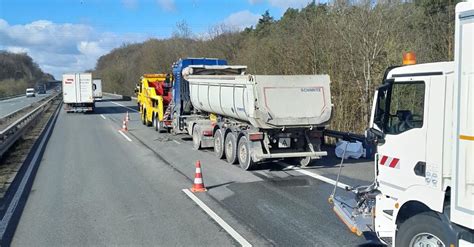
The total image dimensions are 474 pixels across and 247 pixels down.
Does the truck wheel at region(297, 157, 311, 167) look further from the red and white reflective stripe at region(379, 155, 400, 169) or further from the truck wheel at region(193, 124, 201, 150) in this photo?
the red and white reflective stripe at region(379, 155, 400, 169)

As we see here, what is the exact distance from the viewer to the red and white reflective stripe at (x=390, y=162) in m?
5.46

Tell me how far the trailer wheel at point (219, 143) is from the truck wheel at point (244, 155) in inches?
57.1

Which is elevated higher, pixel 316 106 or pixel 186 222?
pixel 316 106

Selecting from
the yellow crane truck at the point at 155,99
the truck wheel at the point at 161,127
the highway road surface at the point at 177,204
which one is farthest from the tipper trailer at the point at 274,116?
the yellow crane truck at the point at 155,99

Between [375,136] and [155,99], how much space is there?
2009 cm

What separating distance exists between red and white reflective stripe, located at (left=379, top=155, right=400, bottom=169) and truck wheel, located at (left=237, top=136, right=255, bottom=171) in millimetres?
6804

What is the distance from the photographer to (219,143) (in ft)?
48.7

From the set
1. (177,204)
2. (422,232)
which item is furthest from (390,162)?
(177,204)

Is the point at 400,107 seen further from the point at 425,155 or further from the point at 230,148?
the point at 230,148

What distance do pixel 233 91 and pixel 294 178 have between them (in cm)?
324

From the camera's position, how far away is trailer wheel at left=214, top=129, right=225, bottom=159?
1462 centimetres

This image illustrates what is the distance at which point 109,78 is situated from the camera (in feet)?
334

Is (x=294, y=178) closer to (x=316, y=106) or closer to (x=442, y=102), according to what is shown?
(x=316, y=106)

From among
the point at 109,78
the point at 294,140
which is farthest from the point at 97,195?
the point at 109,78
